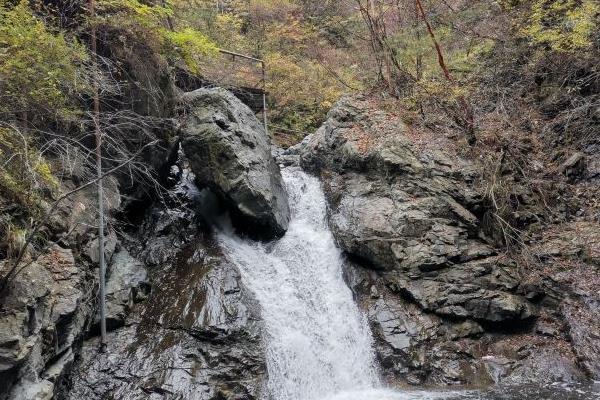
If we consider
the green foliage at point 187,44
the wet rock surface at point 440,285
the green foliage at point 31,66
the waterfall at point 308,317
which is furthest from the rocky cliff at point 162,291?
the wet rock surface at point 440,285

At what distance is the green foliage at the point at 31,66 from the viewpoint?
643 cm

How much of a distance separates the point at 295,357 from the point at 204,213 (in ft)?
17.0

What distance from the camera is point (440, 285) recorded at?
997 centimetres

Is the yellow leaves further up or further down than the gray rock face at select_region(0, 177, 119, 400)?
further up

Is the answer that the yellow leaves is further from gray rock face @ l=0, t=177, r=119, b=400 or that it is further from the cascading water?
gray rock face @ l=0, t=177, r=119, b=400

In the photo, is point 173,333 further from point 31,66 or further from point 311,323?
point 31,66

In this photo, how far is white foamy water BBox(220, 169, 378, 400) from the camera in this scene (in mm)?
8711

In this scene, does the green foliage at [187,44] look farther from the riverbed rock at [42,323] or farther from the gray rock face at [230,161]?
the riverbed rock at [42,323]

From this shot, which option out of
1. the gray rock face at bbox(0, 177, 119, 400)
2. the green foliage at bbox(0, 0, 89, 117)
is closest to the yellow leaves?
the green foliage at bbox(0, 0, 89, 117)

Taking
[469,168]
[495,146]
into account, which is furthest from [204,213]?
[495,146]

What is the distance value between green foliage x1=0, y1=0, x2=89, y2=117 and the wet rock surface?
7017 mm

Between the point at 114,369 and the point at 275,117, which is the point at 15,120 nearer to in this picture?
the point at 114,369

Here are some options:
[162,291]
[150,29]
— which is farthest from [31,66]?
[162,291]

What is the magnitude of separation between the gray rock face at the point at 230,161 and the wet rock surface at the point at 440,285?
1914 millimetres
